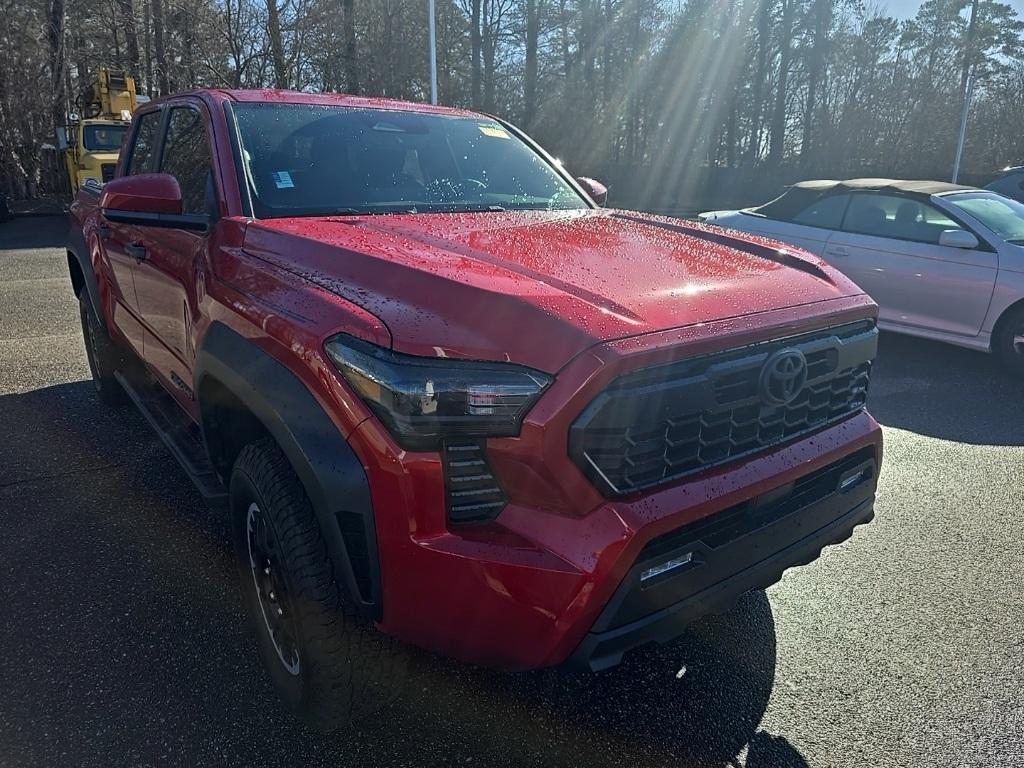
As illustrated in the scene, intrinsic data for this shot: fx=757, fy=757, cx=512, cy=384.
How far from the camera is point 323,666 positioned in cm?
202

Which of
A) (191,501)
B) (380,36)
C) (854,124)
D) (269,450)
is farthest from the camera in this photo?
(854,124)

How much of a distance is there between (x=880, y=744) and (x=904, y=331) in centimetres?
525

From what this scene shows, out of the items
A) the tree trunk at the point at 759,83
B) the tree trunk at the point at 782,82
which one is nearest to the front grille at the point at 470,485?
the tree trunk at the point at 782,82

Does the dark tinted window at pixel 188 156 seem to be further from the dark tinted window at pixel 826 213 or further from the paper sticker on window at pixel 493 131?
the dark tinted window at pixel 826 213

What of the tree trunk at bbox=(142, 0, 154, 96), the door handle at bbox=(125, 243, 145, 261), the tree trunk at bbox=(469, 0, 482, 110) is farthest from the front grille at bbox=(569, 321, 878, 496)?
the tree trunk at bbox=(469, 0, 482, 110)

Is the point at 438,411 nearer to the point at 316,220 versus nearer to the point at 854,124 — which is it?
the point at 316,220

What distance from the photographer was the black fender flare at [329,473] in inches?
71.7

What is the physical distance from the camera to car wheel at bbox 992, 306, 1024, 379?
5977 mm

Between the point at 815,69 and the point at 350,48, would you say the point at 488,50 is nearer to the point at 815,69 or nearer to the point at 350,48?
the point at 350,48

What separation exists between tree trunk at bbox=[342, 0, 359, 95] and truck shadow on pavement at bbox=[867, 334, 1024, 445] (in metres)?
19.4

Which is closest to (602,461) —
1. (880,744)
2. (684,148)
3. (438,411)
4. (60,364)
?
(438,411)

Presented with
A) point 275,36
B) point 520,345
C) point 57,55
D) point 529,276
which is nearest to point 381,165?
point 529,276

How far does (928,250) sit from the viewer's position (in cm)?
648

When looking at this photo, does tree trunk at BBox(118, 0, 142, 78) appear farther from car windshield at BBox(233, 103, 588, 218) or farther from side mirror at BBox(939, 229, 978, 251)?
side mirror at BBox(939, 229, 978, 251)
